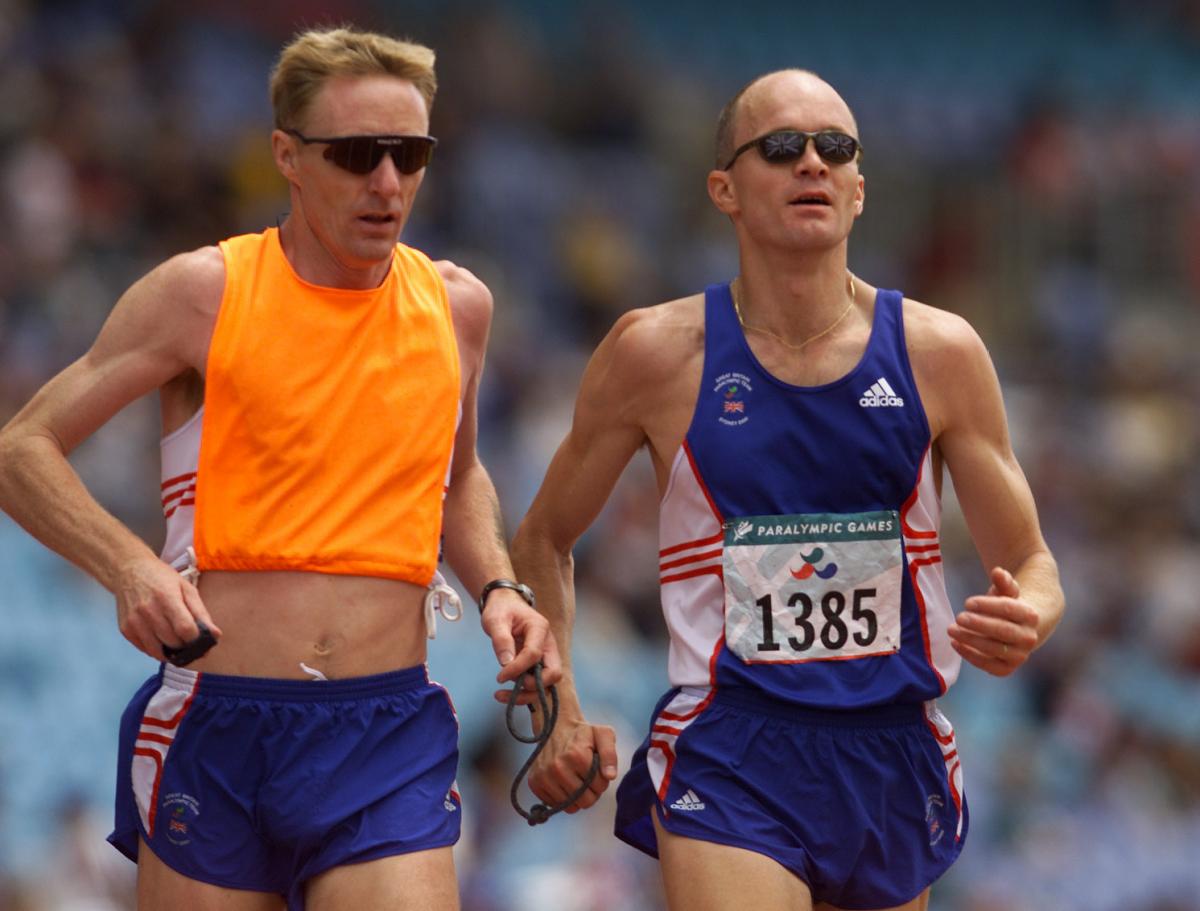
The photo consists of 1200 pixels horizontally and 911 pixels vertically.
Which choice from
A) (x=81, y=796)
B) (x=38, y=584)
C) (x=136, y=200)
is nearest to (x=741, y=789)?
(x=81, y=796)

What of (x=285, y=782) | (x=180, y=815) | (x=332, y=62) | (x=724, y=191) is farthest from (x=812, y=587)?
(x=332, y=62)

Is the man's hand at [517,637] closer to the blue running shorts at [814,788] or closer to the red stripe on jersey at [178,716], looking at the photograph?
the blue running shorts at [814,788]

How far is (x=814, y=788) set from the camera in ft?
18.8

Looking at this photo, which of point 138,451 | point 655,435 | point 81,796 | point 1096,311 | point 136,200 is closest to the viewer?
point 655,435

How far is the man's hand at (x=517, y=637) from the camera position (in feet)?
18.4

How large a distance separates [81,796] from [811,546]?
216 inches

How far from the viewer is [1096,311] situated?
64.9 ft

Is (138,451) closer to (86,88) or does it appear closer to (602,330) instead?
(86,88)

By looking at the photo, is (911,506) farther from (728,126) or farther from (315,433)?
(315,433)

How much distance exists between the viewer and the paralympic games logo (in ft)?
18.9

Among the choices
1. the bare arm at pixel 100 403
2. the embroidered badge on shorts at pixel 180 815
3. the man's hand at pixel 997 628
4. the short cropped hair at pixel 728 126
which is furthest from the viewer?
the short cropped hair at pixel 728 126

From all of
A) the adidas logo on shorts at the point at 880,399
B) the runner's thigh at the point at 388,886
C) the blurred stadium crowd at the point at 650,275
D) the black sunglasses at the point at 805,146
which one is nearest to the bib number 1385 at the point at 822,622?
the adidas logo on shorts at the point at 880,399

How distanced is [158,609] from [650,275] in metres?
11.8

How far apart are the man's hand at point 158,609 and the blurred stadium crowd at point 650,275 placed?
4.71 m
